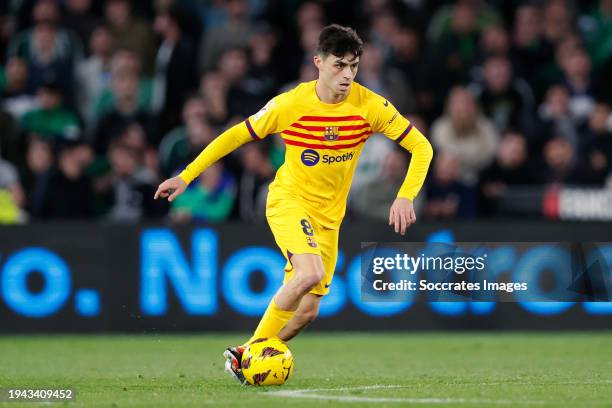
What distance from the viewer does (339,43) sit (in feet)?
27.3

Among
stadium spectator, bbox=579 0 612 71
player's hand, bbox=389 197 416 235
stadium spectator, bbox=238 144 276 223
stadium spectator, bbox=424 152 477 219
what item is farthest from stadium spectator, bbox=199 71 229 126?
player's hand, bbox=389 197 416 235

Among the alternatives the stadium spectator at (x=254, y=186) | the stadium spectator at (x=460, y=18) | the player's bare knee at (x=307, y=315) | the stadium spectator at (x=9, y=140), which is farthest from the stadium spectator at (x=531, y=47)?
the player's bare knee at (x=307, y=315)

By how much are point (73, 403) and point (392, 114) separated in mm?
2863

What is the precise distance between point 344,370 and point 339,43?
280cm

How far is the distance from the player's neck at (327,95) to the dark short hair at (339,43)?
0.23m

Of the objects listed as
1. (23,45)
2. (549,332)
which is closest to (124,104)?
(23,45)

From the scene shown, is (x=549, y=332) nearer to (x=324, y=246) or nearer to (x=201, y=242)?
(x=201, y=242)

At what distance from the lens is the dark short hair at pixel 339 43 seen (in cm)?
832

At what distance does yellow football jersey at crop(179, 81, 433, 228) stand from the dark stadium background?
16.6 ft

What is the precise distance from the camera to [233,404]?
722 centimetres

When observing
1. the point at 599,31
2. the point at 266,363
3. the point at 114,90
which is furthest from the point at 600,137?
the point at 266,363

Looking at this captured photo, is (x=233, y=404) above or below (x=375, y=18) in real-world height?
below

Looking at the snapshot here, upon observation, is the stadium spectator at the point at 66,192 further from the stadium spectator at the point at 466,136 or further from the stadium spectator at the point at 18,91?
the stadium spectator at the point at 466,136

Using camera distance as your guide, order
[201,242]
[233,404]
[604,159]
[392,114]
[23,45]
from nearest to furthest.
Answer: [233,404], [392,114], [201,242], [604,159], [23,45]
